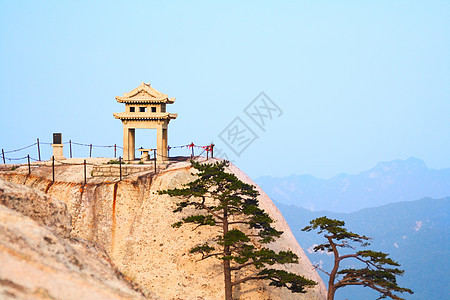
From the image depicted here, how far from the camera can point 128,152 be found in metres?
38.7

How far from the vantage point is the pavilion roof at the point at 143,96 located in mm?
37688

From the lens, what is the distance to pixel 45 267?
557 cm

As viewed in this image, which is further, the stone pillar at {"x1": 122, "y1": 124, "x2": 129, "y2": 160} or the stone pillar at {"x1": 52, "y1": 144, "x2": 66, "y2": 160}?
the stone pillar at {"x1": 52, "y1": 144, "x2": 66, "y2": 160}

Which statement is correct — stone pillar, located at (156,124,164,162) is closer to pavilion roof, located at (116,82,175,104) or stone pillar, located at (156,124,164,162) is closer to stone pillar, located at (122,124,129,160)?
pavilion roof, located at (116,82,175,104)

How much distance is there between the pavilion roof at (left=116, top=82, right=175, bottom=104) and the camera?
3769 centimetres

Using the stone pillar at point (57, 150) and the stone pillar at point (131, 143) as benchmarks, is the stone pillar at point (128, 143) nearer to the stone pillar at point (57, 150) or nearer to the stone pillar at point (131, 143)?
the stone pillar at point (131, 143)

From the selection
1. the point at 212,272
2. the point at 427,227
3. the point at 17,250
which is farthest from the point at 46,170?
the point at 427,227

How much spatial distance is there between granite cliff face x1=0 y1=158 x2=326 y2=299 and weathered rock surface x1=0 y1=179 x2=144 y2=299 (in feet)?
66.2

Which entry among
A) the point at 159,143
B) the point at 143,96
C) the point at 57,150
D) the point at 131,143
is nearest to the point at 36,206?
the point at 159,143

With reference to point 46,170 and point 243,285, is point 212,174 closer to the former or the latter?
point 243,285

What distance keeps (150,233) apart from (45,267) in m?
25.0

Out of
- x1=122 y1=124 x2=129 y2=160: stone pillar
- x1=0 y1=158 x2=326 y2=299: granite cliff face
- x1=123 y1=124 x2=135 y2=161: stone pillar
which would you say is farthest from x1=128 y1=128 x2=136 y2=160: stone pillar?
x1=0 y1=158 x2=326 y2=299: granite cliff face

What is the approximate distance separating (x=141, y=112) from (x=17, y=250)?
32.7 meters

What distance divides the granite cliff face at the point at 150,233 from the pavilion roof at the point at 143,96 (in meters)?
5.99
